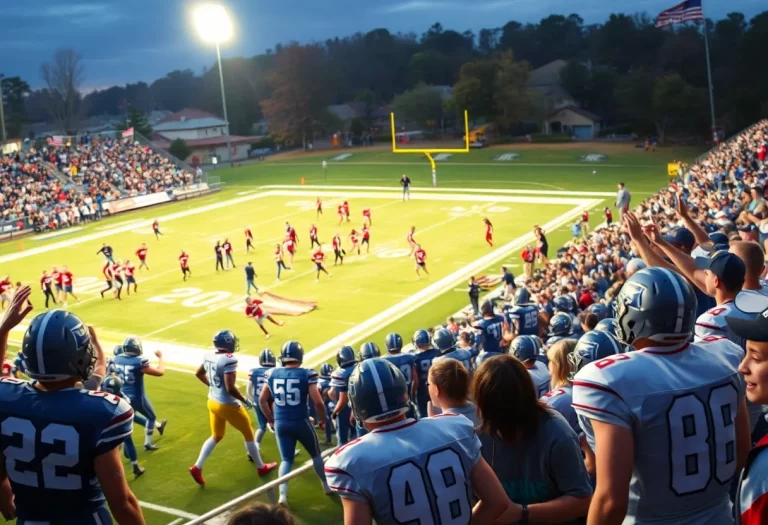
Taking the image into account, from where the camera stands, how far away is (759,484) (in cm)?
239

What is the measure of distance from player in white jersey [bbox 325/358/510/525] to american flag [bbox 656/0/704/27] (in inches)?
1485

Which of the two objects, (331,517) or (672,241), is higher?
(672,241)

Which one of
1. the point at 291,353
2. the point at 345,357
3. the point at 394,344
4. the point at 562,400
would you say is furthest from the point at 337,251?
the point at 562,400

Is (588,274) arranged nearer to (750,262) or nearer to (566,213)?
(750,262)

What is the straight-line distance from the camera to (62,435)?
144 inches

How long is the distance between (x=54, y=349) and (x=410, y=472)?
5.79 feet

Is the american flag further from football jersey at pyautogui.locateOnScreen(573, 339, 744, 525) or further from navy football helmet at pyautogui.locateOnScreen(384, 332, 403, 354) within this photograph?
football jersey at pyautogui.locateOnScreen(573, 339, 744, 525)

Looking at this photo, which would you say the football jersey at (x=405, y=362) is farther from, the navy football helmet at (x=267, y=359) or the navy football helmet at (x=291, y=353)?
the navy football helmet at (x=267, y=359)

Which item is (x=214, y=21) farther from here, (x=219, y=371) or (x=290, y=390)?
(x=290, y=390)

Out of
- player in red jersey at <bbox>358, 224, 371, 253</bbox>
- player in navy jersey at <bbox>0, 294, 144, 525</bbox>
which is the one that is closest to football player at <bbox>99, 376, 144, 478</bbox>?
player in navy jersey at <bbox>0, 294, 144, 525</bbox>

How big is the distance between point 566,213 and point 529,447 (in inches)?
1391

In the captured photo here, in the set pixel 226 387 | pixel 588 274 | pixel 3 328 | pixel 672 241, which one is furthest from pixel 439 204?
pixel 3 328

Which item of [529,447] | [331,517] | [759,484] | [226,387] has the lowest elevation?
[331,517]

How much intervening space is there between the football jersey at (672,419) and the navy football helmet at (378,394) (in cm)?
77
